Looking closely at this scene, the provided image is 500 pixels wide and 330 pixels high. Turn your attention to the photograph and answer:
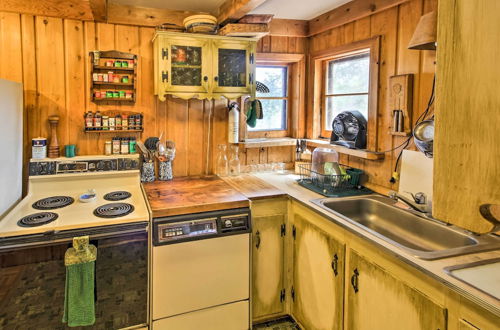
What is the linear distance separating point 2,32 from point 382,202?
267cm

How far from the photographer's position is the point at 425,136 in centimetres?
193

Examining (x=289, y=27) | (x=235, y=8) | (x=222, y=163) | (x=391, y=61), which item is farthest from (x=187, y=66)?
(x=391, y=61)

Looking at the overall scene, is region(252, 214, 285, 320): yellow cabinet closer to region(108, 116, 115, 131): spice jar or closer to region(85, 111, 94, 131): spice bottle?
region(108, 116, 115, 131): spice jar

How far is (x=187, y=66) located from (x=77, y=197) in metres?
1.17

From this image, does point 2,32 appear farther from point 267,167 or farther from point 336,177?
point 336,177

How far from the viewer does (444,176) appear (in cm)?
48

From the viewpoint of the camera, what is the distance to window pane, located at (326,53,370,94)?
105 inches

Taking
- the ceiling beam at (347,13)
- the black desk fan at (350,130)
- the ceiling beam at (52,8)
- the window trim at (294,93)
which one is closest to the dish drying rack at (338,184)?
the black desk fan at (350,130)

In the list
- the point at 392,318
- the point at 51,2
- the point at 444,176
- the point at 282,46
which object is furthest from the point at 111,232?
the point at 282,46

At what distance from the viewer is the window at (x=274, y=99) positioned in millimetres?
3195

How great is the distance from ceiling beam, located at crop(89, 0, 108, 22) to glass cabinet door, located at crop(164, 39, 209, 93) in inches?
17.9

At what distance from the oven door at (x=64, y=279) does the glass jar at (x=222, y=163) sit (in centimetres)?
109

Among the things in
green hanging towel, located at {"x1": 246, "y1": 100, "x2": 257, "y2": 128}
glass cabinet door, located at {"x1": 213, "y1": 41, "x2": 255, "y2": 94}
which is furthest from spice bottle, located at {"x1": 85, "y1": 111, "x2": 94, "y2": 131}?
green hanging towel, located at {"x1": 246, "y1": 100, "x2": 257, "y2": 128}

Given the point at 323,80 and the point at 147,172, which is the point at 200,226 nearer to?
the point at 147,172
